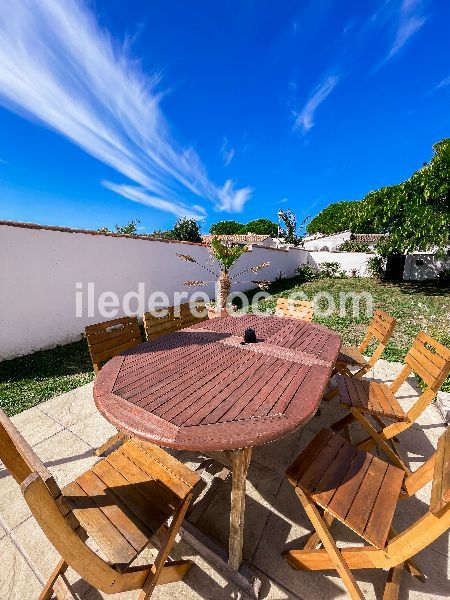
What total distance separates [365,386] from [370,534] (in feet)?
5.70

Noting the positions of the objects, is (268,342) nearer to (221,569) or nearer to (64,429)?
(221,569)

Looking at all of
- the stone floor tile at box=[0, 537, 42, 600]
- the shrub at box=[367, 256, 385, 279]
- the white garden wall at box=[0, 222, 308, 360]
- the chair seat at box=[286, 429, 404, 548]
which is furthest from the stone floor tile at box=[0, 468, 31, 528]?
the shrub at box=[367, 256, 385, 279]

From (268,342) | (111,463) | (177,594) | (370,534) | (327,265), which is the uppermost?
(327,265)

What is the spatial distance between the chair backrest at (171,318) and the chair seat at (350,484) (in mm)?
2330

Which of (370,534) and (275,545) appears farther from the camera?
(275,545)

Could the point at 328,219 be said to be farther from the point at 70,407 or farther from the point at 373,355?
the point at 70,407

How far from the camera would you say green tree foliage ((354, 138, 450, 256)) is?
37.4 feet

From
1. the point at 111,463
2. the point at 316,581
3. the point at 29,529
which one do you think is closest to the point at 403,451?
the point at 316,581

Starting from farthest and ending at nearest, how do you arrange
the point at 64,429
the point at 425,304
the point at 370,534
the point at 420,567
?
the point at 425,304
the point at 64,429
the point at 420,567
the point at 370,534

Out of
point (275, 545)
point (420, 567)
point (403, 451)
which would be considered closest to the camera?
point (420, 567)

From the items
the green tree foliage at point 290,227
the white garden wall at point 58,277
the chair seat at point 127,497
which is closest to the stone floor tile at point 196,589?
the chair seat at point 127,497

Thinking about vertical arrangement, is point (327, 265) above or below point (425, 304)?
above

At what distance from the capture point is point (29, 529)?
201cm

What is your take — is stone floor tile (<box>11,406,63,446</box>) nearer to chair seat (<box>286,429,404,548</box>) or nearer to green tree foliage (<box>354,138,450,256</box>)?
chair seat (<box>286,429,404,548</box>)
